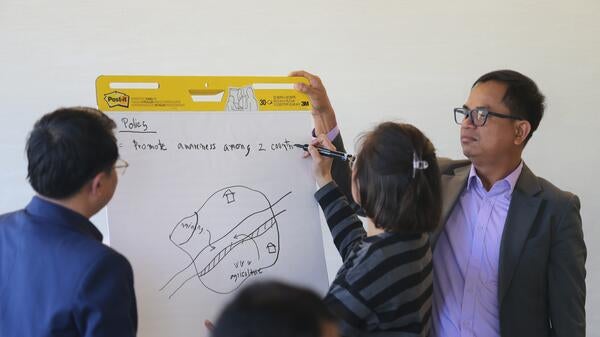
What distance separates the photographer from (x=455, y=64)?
7.78ft

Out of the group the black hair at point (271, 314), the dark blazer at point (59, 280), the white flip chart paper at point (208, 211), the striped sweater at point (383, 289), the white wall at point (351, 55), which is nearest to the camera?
the black hair at point (271, 314)

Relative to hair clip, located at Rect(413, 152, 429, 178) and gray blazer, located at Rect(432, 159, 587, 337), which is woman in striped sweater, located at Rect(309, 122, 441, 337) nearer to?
hair clip, located at Rect(413, 152, 429, 178)

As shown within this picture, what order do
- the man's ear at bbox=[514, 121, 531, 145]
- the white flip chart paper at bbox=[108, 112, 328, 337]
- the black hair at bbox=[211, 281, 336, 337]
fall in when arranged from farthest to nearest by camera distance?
the man's ear at bbox=[514, 121, 531, 145] → the white flip chart paper at bbox=[108, 112, 328, 337] → the black hair at bbox=[211, 281, 336, 337]

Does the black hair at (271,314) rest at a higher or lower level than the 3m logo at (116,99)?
lower

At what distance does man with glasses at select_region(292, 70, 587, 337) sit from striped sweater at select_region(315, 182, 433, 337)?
32 centimetres

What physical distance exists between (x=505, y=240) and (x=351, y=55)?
1056mm

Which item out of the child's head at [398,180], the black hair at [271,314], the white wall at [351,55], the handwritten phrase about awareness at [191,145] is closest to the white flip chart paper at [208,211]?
the handwritten phrase about awareness at [191,145]

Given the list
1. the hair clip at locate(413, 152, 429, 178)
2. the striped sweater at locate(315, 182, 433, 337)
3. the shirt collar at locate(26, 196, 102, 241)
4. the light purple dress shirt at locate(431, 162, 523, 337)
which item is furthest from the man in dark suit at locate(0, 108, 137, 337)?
the light purple dress shirt at locate(431, 162, 523, 337)

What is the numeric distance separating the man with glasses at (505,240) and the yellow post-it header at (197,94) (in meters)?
0.07

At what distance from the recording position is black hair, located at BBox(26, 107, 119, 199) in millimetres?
1031

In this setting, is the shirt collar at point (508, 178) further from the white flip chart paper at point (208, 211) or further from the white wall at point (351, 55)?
the white wall at point (351, 55)

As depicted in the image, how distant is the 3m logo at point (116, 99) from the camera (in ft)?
4.69

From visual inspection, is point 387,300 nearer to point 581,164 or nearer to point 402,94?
point 402,94

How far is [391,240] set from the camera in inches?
45.4
